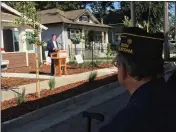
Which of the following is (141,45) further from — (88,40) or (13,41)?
(88,40)

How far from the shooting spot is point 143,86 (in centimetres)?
175

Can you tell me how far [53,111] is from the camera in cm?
822

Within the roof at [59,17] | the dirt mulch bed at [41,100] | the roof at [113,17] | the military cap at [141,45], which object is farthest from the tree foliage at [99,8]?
the military cap at [141,45]

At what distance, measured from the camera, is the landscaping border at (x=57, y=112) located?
6805 millimetres

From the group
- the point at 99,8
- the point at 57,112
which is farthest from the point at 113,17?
the point at 57,112

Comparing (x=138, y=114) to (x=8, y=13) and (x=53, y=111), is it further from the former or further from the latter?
(x=8, y=13)

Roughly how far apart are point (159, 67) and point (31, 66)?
20.0 m

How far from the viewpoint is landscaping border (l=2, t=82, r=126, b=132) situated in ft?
22.3

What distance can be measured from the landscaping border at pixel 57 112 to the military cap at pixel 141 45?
5.04 m

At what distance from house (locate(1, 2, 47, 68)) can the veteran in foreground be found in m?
17.9

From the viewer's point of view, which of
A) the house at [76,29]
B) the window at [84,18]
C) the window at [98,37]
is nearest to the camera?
the house at [76,29]

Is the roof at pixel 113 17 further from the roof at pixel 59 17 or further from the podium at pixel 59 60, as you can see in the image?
the podium at pixel 59 60

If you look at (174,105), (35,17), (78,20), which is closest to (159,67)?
(174,105)

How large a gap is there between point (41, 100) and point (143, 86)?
737 centimetres
